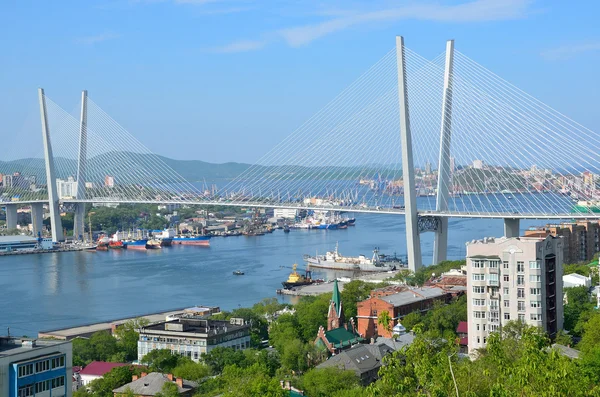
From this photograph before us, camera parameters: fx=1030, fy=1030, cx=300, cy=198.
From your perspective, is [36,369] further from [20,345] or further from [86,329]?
[86,329]

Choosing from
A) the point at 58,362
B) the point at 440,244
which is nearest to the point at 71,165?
the point at 440,244

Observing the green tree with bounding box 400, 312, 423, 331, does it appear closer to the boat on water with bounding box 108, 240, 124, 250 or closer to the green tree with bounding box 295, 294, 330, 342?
the green tree with bounding box 295, 294, 330, 342

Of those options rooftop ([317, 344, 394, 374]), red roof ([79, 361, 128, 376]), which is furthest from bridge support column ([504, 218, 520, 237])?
red roof ([79, 361, 128, 376])

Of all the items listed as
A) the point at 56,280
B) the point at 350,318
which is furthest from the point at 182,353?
the point at 56,280

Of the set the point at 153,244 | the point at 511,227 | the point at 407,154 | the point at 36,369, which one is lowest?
the point at 153,244

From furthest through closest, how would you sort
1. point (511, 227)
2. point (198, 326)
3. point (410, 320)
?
point (511, 227) < point (410, 320) < point (198, 326)

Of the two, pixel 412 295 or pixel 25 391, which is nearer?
pixel 25 391
